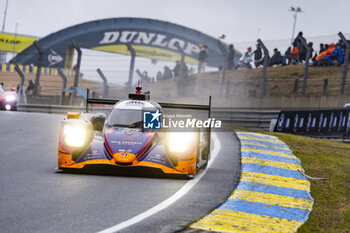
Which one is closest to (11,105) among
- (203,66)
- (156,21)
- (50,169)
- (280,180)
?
(203,66)

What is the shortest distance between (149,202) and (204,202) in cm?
66

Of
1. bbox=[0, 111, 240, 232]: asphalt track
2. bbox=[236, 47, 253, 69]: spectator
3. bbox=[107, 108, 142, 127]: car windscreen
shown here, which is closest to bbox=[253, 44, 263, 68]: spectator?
bbox=[236, 47, 253, 69]: spectator

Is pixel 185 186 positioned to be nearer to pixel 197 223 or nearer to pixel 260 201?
pixel 260 201

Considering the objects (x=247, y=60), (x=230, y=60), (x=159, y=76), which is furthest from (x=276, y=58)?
(x=159, y=76)

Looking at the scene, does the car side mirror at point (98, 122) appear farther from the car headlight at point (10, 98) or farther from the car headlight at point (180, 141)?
the car headlight at point (10, 98)

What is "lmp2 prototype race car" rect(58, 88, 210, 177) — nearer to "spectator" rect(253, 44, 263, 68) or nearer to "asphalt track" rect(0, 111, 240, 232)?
"asphalt track" rect(0, 111, 240, 232)

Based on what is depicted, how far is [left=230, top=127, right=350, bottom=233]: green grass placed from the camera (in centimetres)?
629

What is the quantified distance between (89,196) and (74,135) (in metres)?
2.22

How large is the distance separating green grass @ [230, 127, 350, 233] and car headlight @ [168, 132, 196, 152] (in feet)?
6.10

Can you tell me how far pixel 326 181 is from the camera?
9.24m

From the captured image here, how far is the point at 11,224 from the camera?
197 inches

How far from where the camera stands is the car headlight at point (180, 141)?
8.41 m

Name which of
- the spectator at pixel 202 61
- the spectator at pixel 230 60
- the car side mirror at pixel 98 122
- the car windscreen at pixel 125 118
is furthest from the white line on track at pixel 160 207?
the spectator at pixel 202 61

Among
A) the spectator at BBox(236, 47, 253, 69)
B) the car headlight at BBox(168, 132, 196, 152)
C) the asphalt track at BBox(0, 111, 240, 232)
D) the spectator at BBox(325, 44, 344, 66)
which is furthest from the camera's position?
the spectator at BBox(325, 44, 344, 66)
